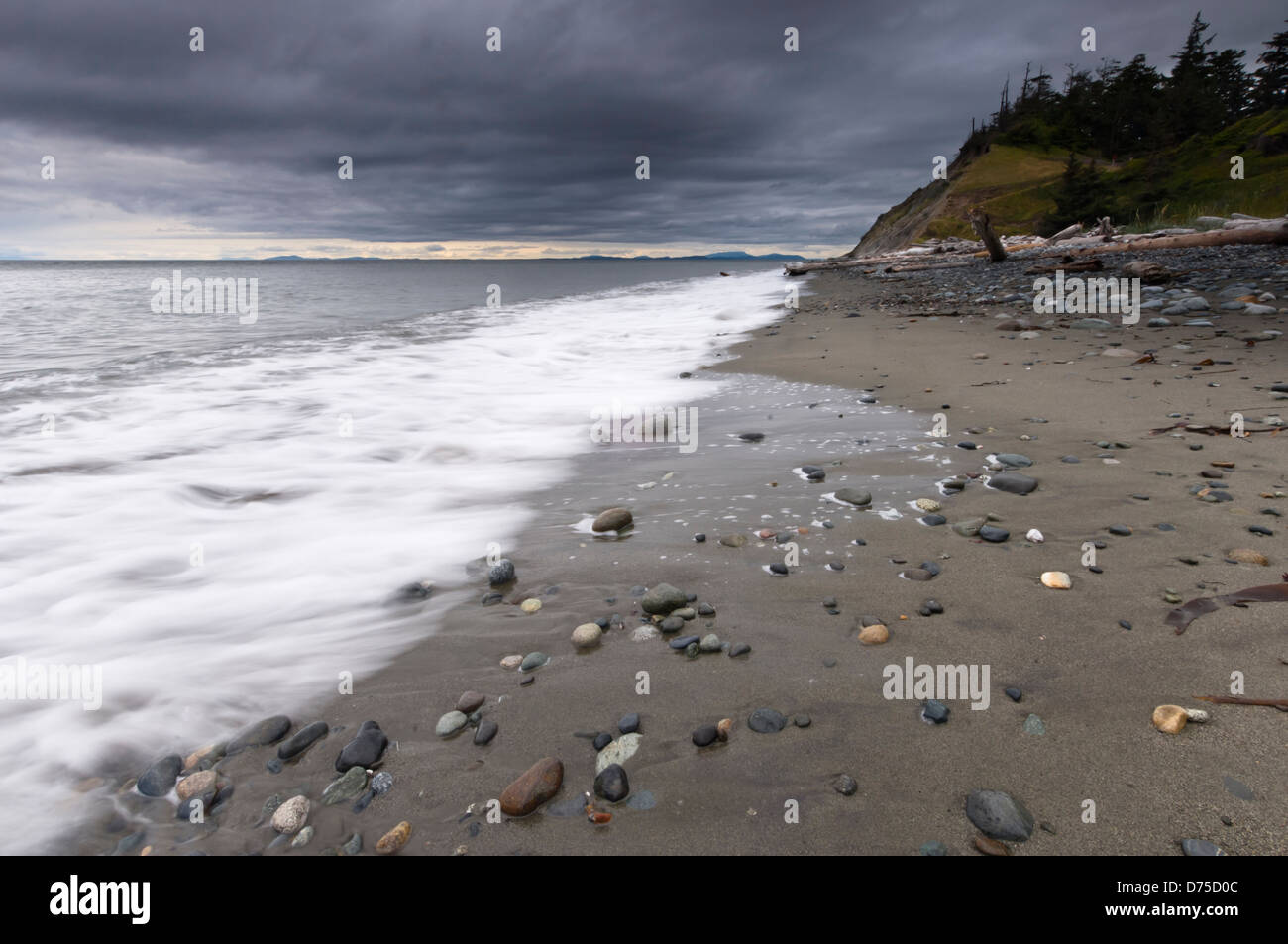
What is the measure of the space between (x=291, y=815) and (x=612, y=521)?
224 cm

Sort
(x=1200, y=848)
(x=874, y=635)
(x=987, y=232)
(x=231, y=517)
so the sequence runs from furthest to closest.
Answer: (x=987, y=232) → (x=231, y=517) → (x=874, y=635) → (x=1200, y=848)

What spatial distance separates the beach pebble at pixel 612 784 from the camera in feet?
5.99

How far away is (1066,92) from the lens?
70.4 m

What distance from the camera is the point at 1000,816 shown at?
1625 millimetres

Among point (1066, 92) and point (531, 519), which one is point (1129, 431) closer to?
point (531, 519)

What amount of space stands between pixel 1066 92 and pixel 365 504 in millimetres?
93515

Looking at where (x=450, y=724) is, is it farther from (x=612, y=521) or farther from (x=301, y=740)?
(x=612, y=521)

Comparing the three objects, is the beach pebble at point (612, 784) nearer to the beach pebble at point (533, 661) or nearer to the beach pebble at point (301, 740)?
the beach pebble at point (533, 661)

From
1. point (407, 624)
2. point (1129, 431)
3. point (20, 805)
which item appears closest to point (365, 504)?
point (407, 624)

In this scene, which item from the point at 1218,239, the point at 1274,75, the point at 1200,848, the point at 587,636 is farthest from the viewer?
the point at 1274,75
